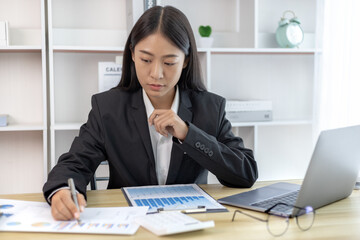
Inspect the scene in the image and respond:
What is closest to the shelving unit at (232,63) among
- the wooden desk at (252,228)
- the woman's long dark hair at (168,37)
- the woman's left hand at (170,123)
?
the woman's long dark hair at (168,37)

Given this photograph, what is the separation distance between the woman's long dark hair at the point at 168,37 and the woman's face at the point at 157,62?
3cm

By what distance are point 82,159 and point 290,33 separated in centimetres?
194

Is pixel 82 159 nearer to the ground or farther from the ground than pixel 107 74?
nearer to the ground

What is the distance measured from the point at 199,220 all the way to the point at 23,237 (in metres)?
0.43

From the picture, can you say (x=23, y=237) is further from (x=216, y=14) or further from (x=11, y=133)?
(x=216, y=14)

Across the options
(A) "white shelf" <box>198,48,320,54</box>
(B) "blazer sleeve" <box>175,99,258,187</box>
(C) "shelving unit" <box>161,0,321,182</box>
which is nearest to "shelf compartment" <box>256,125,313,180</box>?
(C) "shelving unit" <box>161,0,321,182</box>

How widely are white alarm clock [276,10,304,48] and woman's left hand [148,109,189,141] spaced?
1.73m

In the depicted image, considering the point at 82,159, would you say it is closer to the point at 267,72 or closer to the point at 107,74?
the point at 107,74

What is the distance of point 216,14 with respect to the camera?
3.11m

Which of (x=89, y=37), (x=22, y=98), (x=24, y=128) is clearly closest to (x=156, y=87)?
(x=24, y=128)

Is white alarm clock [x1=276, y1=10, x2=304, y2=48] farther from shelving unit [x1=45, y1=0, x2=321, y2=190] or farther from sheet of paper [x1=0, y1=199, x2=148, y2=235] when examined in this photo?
sheet of paper [x1=0, y1=199, x2=148, y2=235]

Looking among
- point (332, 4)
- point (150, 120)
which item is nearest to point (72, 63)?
point (150, 120)

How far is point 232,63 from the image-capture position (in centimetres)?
318

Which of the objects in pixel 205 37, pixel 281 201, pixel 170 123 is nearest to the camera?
pixel 281 201
